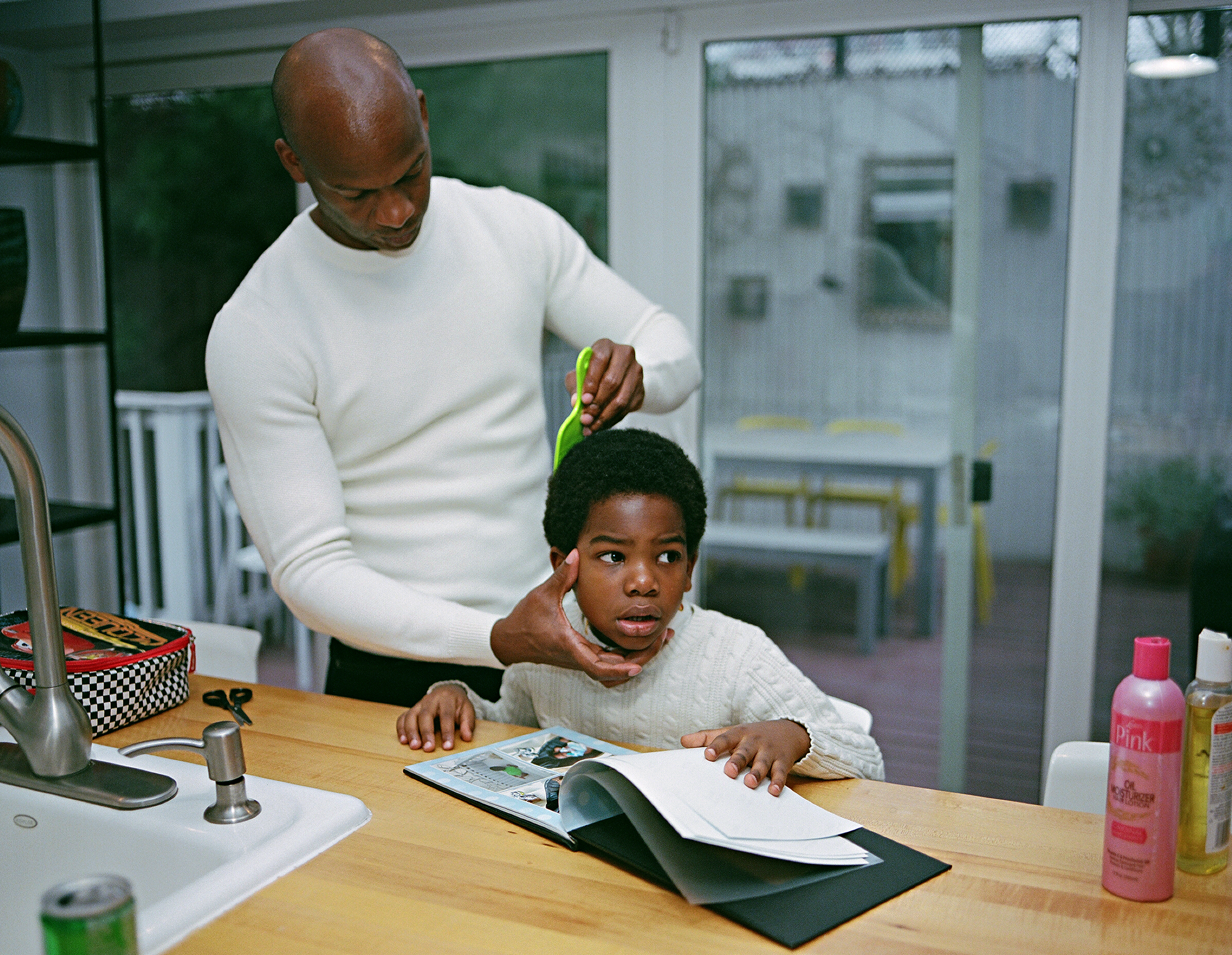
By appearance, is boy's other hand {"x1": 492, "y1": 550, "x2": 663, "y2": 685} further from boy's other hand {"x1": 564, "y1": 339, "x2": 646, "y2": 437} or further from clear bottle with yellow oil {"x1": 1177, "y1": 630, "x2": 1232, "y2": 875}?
clear bottle with yellow oil {"x1": 1177, "y1": 630, "x2": 1232, "y2": 875}

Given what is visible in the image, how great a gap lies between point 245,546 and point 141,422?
0.57 m

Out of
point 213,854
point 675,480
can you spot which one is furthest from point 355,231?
point 213,854

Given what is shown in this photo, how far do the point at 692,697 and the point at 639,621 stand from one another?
0.41 ft

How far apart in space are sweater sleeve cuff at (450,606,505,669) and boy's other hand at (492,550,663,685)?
70 mm

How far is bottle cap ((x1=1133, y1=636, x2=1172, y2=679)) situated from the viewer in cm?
89

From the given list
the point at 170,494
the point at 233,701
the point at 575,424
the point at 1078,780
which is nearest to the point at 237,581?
the point at 170,494

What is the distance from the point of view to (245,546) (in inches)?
153

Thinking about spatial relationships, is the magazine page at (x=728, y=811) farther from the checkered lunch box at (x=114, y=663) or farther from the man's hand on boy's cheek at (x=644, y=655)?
the checkered lunch box at (x=114, y=663)

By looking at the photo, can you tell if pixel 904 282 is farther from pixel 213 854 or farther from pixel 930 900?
pixel 213 854

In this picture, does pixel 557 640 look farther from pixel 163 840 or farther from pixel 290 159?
pixel 290 159

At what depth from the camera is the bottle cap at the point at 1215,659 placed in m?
0.92

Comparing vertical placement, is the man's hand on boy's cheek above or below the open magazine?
above

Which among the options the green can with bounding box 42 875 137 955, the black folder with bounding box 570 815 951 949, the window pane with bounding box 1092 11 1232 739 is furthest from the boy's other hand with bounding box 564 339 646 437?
the window pane with bounding box 1092 11 1232 739

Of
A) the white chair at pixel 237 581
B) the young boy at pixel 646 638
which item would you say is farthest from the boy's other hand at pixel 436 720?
the white chair at pixel 237 581
